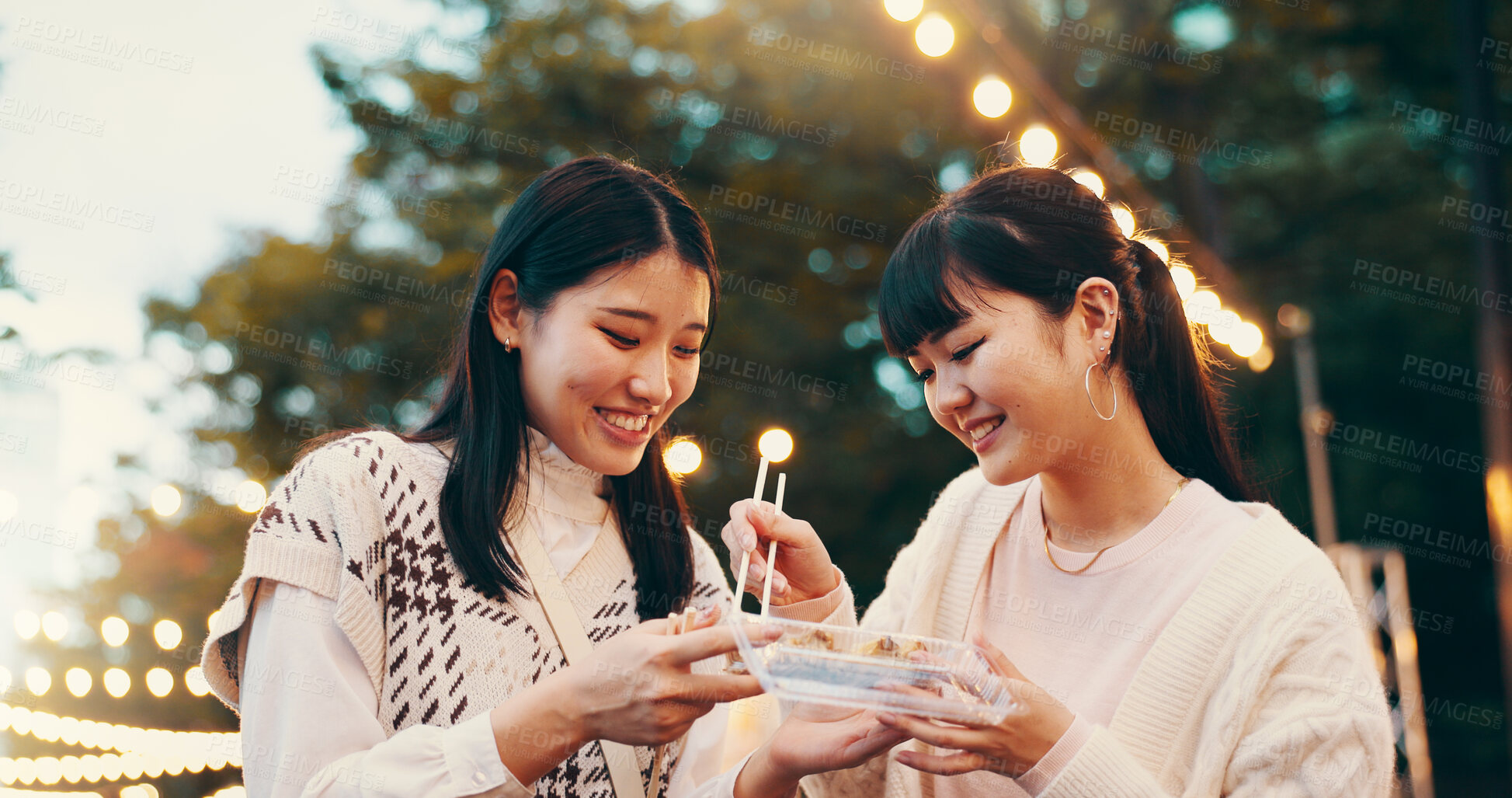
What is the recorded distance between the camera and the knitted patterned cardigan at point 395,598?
1.73m

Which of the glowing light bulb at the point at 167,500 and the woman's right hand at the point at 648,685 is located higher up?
the glowing light bulb at the point at 167,500

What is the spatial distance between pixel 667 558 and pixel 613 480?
210mm

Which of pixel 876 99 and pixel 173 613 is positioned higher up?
pixel 876 99

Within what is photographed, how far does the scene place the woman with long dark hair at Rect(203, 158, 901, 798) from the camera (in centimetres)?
157

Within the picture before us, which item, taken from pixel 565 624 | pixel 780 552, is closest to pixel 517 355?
pixel 565 624

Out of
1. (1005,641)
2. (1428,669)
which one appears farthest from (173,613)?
(1428,669)

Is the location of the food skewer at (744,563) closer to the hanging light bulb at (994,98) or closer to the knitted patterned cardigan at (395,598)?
the knitted patterned cardigan at (395,598)

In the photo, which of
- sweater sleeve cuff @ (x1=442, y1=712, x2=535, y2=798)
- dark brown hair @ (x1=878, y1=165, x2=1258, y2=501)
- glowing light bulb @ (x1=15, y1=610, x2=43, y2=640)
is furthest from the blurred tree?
sweater sleeve cuff @ (x1=442, y1=712, x2=535, y2=798)

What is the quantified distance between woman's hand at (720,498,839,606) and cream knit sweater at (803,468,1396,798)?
0.29 ft

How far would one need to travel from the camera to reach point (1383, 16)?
→ 8.52m

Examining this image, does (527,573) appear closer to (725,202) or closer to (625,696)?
(625,696)

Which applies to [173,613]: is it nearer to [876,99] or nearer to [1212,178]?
[876,99]

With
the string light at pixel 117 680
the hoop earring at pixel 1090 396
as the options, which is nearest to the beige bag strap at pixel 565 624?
the hoop earring at pixel 1090 396

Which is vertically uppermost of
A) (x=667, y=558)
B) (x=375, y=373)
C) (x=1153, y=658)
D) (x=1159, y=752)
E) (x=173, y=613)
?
(x=375, y=373)
